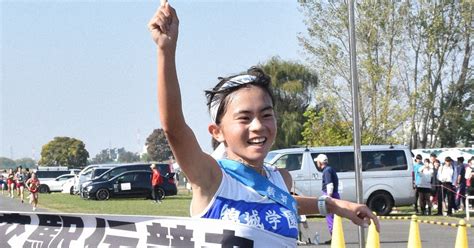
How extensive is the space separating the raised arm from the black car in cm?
3841

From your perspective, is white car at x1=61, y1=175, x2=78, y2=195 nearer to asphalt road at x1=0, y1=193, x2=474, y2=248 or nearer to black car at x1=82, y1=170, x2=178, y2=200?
black car at x1=82, y1=170, x2=178, y2=200

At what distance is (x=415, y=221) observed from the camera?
486 inches

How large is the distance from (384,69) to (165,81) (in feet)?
122

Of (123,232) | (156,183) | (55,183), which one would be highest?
(55,183)

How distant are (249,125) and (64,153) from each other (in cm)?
12240

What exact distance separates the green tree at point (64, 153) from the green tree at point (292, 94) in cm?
5943

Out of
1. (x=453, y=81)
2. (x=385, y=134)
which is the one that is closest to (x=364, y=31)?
(x=385, y=134)

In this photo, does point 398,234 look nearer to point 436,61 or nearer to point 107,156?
point 436,61

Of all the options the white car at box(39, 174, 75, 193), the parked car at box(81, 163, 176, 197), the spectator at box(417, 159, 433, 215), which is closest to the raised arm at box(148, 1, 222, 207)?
the spectator at box(417, 159, 433, 215)

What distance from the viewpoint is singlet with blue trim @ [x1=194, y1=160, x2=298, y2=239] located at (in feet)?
11.5

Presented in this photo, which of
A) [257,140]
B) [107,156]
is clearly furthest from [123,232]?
[107,156]

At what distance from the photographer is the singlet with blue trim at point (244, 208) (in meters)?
3.51

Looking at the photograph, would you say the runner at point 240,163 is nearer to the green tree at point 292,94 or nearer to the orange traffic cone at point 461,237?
the orange traffic cone at point 461,237

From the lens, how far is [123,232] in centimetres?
439
